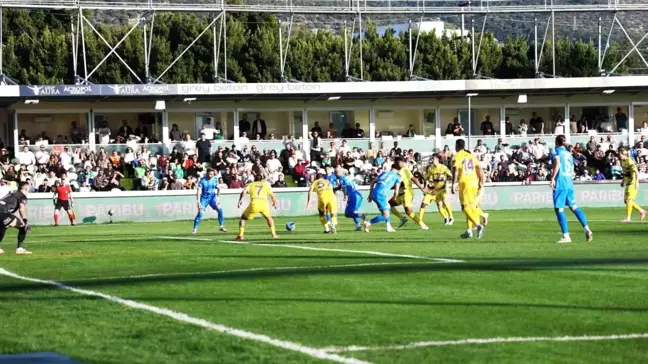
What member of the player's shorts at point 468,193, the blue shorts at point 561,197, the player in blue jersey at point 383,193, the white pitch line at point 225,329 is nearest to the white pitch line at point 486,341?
the white pitch line at point 225,329

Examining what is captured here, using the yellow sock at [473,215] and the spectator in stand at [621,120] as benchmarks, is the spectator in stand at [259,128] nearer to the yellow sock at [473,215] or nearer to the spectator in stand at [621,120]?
the spectator in stand at [621,120]

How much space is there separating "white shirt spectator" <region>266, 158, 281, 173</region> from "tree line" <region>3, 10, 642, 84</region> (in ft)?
78.3

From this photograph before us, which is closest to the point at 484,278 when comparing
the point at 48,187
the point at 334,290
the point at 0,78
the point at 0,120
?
the point at 334,290

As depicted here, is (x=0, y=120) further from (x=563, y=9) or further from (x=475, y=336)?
(x=475, y=336)

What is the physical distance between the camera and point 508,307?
38.5ft

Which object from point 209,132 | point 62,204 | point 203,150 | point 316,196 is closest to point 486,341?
point 62,204

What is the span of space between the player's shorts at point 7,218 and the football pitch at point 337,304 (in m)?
1.44

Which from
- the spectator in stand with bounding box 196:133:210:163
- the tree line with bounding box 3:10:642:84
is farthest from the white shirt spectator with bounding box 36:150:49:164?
the tree line with bounding box 3:10:642:84

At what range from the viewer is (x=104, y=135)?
168ft

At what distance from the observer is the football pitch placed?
368 inches

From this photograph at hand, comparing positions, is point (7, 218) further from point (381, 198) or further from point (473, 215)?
point (381, 198)

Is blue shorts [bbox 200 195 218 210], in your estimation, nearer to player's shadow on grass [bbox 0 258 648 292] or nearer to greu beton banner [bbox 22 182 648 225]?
greu beton banner [bbox 22 182 648 225]

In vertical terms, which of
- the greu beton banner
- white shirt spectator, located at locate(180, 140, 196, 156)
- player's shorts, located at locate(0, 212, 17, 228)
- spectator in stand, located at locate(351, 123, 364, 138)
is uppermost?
spectator in stand, located at locate(351, 123, 364, 138)

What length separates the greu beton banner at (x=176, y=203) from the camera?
1690 inches
